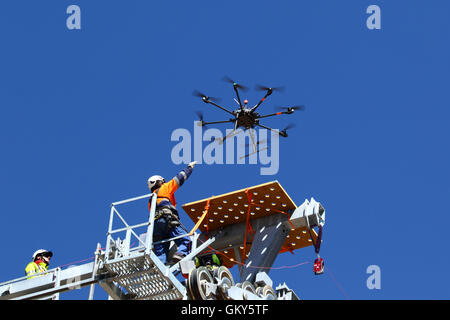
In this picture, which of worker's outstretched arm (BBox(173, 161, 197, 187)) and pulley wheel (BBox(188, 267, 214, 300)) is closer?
pulley wheel (BBox(188, 267, 214, 300))

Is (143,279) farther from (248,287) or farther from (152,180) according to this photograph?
(152,180)

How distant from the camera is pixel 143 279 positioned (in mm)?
19297

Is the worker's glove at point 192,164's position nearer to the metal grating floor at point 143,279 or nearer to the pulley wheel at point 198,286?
the metal grating floor at point 143,279


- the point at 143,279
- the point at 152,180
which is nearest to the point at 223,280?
the point at 143,279

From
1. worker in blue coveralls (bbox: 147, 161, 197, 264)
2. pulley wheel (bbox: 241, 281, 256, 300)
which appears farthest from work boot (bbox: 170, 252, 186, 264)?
pulley wheel (bbox: 241, 281, 256, 300)

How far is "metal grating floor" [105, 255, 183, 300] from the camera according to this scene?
1900 cm

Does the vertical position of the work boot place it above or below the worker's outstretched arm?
below

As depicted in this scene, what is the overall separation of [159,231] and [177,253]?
0.69m

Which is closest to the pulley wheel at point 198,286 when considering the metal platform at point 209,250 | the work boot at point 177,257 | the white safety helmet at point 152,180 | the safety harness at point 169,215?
the metal platform at point 209,250

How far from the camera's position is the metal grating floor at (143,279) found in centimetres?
1900

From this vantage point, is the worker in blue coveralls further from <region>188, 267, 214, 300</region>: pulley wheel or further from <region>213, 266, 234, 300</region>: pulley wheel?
<region>188, 267, 214, 300</region>: pulley wheel

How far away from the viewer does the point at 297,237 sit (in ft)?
83.0
